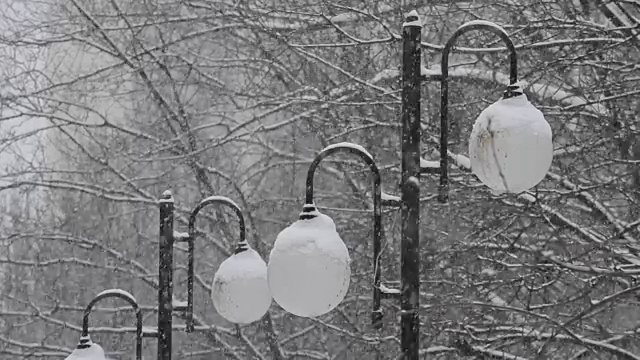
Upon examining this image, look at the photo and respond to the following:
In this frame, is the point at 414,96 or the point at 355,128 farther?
the point at 355,128

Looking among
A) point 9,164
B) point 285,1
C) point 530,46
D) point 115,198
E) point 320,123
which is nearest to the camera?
point 530,46

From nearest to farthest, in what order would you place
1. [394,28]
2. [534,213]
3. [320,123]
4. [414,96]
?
[414,96] < [534,213] < [394,28] < [320,123]

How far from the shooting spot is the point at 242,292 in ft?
16.7

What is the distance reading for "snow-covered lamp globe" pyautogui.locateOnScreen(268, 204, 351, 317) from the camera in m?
3.71

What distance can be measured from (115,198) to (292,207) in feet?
7.32

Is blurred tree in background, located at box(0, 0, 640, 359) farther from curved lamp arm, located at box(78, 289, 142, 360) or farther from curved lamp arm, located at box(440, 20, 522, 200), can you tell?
curved lamp arm, located at box(78, 289, 142, 360)

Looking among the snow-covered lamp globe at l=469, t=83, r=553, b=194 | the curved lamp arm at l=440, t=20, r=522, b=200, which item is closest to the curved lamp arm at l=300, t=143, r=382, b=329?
the curved lamp arm at l=440, t=20, r=522, b=200

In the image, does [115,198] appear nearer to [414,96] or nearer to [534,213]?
[534,213]

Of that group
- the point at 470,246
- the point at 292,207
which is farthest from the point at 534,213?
the point at 292,207

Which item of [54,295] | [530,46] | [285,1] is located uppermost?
[285,1]

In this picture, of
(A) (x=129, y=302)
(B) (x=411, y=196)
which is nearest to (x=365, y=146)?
(A) (x=129, y=302)

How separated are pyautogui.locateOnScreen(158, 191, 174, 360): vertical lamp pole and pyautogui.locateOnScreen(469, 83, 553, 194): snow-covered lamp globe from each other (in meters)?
2.52

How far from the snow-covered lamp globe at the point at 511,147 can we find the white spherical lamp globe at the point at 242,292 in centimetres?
174

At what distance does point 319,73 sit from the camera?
10898mm
